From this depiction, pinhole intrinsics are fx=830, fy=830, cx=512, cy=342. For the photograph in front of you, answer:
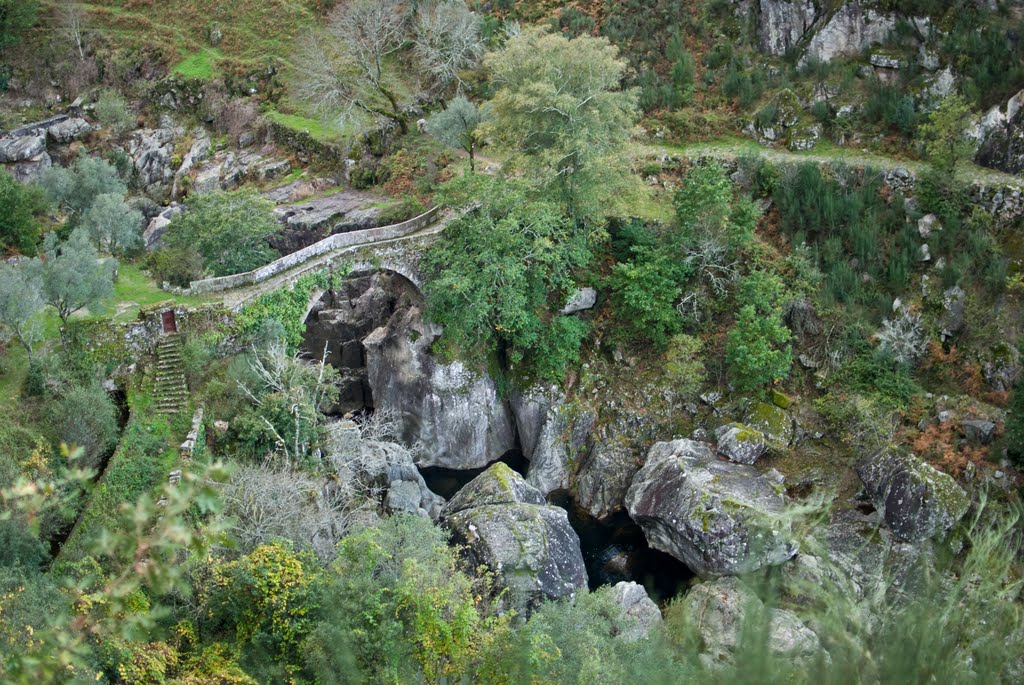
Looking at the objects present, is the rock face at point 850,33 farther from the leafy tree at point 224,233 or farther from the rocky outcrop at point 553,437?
the leafy tree at point 224,233

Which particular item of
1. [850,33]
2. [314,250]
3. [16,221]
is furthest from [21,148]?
[850,33]

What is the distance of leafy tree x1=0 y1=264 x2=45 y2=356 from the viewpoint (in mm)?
23703

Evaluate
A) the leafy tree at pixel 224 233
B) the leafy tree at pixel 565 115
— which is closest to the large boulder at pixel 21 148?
the leafy tree at pixel 224 233

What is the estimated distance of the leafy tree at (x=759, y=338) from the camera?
29.5 m

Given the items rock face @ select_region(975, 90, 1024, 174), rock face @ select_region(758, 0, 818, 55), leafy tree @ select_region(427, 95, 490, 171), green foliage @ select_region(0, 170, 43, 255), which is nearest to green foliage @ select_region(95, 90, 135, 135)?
green foliage @ select_region(0, 170, 43, 255)

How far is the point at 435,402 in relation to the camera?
31875 millimetres

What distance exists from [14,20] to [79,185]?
19692mm

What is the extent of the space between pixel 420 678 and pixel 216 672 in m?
3.68

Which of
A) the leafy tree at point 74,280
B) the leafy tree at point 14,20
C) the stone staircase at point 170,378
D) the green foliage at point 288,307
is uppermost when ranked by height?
the leafy tree at point 14,20

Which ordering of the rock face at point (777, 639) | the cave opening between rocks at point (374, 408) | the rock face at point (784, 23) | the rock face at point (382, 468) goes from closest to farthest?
the rock face at point (777, 639) → the rock face at point (382, 468) → the cave opening between rocks at point (374, 408) → the rock face at point (784, 23)

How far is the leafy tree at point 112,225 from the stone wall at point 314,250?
6215mm

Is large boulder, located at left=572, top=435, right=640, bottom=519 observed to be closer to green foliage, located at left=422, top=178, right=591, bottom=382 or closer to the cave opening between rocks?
the cave opening between rocks

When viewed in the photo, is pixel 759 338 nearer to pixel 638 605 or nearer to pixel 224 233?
pixel 638 605

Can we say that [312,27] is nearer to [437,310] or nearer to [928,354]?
[437,310]
